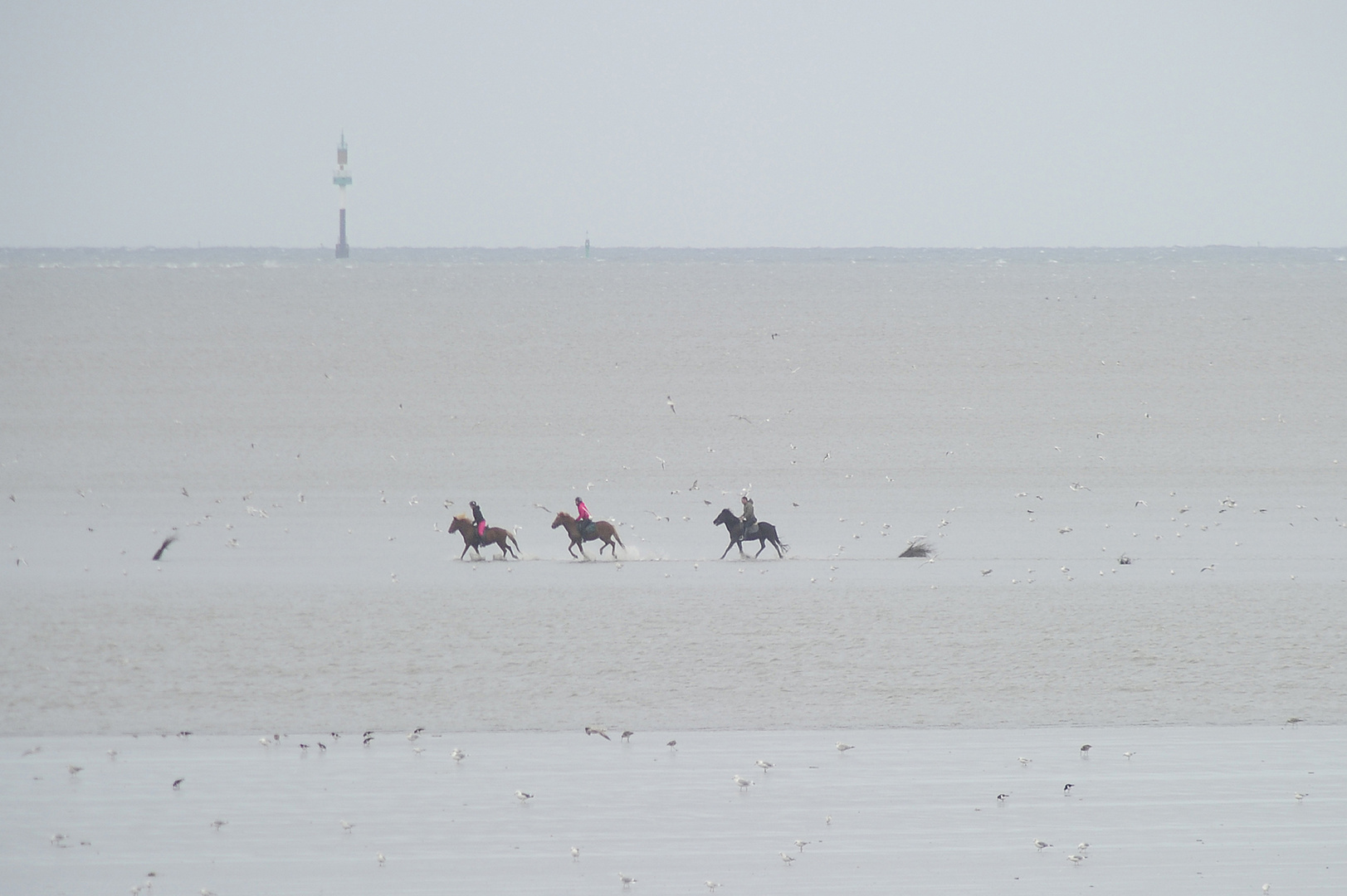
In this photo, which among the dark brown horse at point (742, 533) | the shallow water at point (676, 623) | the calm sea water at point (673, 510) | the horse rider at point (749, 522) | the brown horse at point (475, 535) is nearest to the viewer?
the shallow water at point (676, 623)

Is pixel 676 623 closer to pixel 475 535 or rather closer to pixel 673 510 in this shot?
pixel 475 535

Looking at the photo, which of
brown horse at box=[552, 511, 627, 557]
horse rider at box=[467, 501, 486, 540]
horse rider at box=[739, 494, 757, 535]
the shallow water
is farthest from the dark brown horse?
horse rider at box=[467, 501, 486, 540]

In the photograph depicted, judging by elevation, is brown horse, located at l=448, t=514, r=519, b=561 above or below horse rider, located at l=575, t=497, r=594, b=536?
below

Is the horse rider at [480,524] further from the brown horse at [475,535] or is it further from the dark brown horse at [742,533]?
the dark brown horse at [742,533]

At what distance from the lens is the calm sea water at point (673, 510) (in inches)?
478

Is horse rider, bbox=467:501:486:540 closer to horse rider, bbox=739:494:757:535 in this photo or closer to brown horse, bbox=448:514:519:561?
brown horse, bbox=448:514:519:561

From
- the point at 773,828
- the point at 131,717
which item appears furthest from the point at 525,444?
the point at 773,828

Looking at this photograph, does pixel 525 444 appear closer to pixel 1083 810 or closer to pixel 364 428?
pixel 364 428

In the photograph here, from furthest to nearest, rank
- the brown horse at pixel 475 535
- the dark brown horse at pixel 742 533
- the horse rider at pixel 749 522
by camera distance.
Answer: the horse rider at pixel 749 522 < the dark brown horse at pixel 742 533 < the brown horse at pixel 475 535

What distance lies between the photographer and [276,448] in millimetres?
28562

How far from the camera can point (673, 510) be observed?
23250 mm

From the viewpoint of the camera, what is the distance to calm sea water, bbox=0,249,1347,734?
12148mm

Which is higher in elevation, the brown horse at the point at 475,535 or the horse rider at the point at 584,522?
the horse rider at the point at 584,522

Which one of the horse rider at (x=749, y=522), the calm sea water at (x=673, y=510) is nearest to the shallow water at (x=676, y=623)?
the calm sea water at (x=673, y=510)
